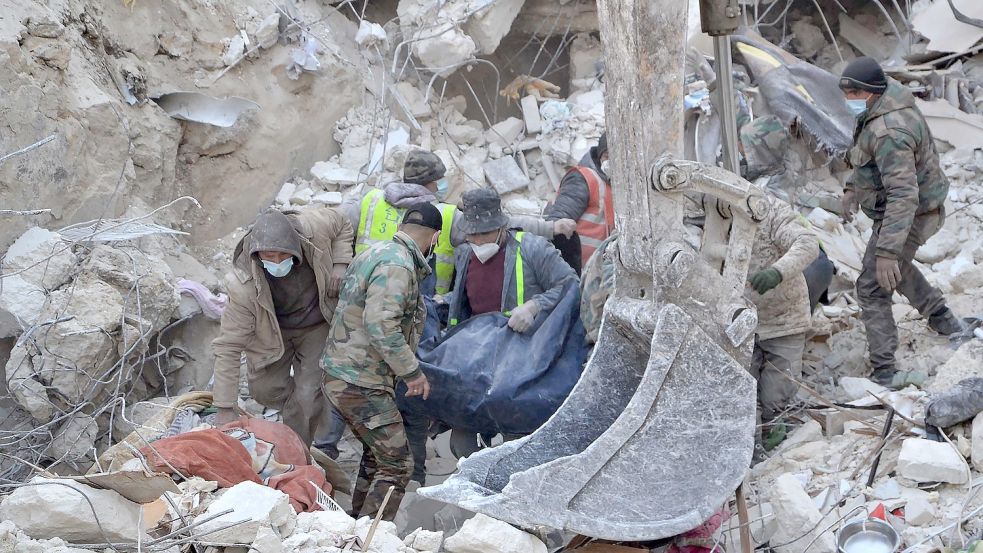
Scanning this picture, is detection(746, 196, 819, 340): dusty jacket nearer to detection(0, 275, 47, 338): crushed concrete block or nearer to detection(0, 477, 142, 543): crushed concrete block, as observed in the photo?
detection(0, 477, 142, 543): crushed concrete block

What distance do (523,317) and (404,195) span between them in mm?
1188

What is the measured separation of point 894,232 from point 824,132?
2881mm

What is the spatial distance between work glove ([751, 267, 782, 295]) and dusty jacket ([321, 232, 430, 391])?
1.71 metres

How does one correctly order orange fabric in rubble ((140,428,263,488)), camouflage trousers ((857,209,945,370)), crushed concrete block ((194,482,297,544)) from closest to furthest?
crushed concrete block ((194,482,297,544)) → orange fabric in rubble ((140,428,263,488)) → camouflage trousers ((857,209,945,370))

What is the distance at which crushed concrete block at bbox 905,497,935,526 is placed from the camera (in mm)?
4059

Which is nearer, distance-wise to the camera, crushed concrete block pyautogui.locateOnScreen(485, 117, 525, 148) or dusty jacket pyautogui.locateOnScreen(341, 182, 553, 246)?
dusty jacket pyautogui.locateOnScreen(341, 182, 553, 246)

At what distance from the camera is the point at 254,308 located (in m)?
5.29

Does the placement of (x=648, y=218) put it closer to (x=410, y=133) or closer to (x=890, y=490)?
(x=890, y=490)

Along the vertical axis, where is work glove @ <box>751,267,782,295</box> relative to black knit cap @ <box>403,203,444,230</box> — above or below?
below

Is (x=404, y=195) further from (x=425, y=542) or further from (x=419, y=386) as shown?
(x=425, y=542)

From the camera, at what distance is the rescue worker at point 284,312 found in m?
5.14

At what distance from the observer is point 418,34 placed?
8.87 m

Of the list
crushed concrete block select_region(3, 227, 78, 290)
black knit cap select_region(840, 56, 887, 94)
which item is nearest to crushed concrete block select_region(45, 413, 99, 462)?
crushed concrete block select_region(3, 227, 78, 290)

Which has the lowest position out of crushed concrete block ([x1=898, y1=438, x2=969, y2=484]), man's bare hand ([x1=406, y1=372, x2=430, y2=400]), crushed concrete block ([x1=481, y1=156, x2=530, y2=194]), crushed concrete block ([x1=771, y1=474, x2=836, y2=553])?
crushed concrete block ([x1=481, y1=156, x2=530, y2=194])
